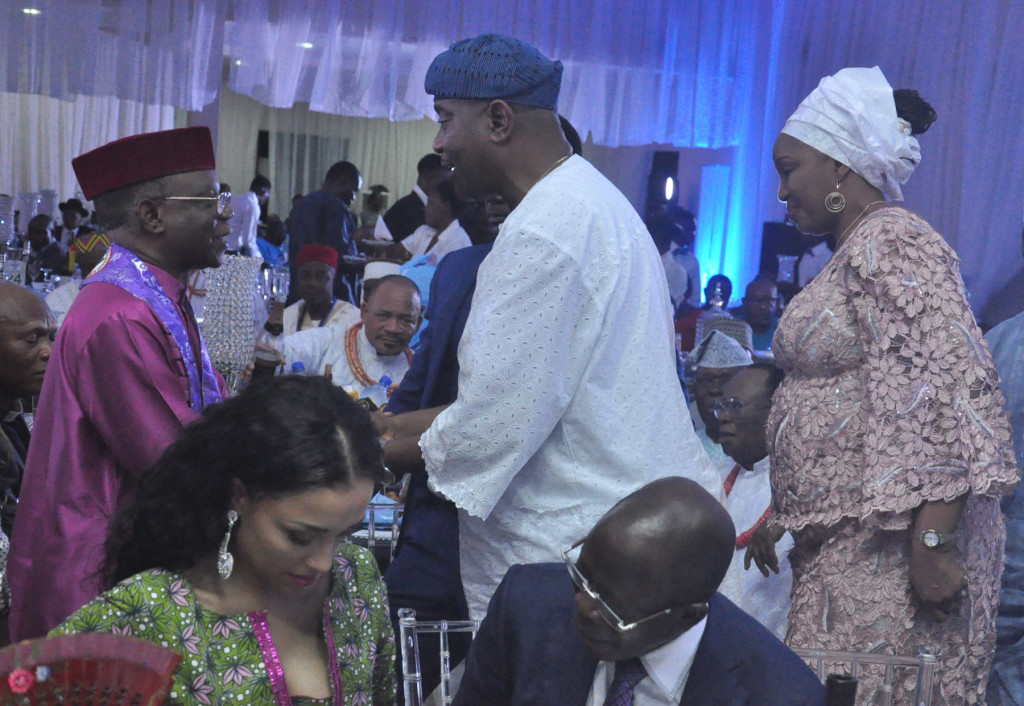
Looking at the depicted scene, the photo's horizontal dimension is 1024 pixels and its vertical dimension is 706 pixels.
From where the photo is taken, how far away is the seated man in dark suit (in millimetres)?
1432

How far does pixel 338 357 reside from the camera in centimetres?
488

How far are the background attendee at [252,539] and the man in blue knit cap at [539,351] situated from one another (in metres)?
0.25

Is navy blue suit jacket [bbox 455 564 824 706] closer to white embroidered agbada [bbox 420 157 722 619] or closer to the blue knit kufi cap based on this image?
white embroidered agbada [bbox 420 157 722 619]

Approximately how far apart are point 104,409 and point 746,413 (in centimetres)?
177

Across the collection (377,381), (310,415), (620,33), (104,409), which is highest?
(620,33)

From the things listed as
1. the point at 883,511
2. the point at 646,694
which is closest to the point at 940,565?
the point at 883,511

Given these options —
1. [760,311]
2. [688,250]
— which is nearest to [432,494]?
[760,311]

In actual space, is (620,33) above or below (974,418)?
above

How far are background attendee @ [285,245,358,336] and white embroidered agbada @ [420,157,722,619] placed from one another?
3.99 metres

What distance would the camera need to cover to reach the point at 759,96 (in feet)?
30.3

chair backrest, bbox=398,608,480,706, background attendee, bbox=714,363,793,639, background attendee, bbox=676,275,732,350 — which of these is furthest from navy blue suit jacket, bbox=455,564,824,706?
background attendee, bbox=676,275,732,350

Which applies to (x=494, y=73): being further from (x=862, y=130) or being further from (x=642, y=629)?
(x=642, y=629)

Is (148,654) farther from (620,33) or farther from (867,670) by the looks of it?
(620,33)

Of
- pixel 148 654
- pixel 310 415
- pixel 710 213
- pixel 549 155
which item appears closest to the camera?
pixel 148 654
